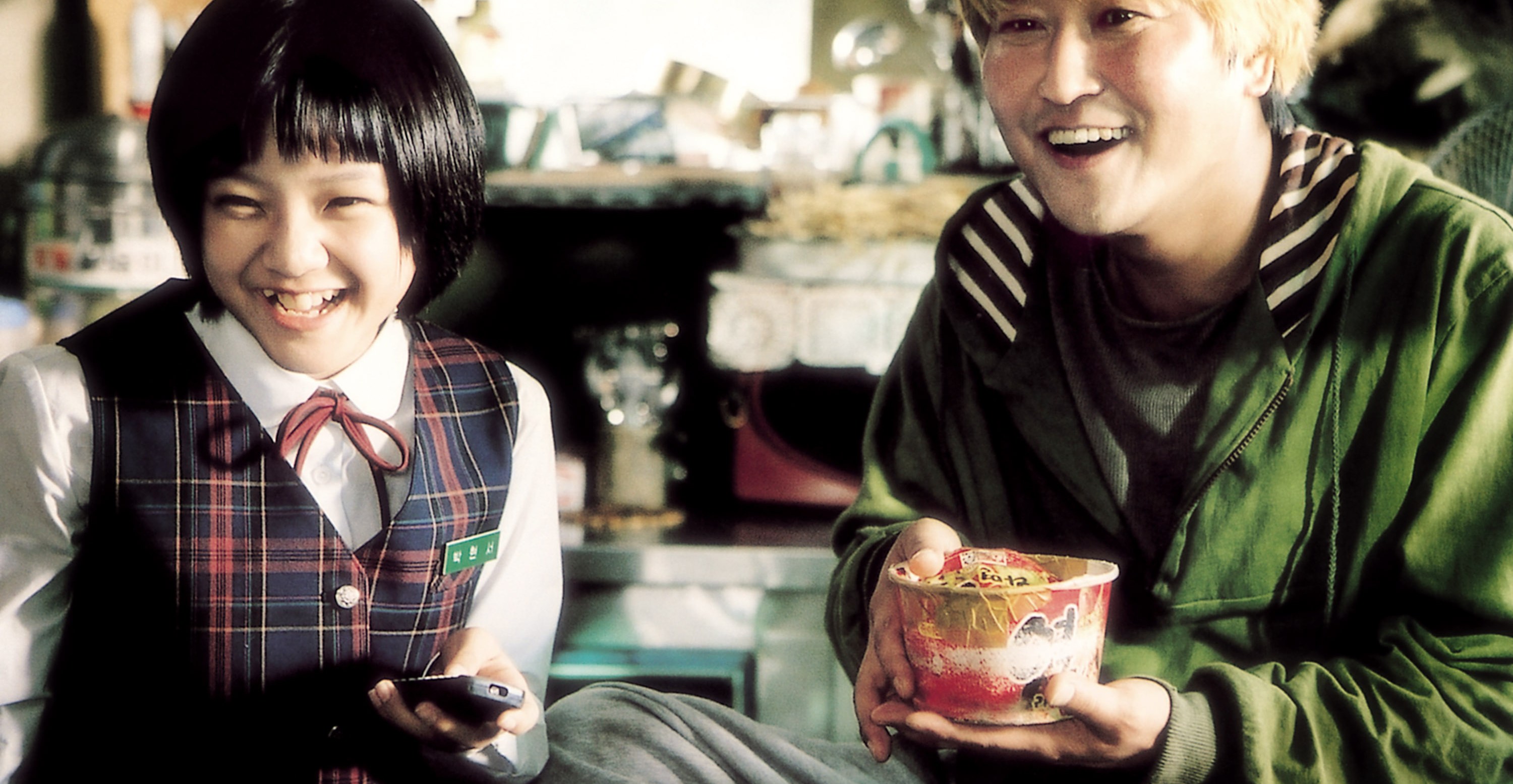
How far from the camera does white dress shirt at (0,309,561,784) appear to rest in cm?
102

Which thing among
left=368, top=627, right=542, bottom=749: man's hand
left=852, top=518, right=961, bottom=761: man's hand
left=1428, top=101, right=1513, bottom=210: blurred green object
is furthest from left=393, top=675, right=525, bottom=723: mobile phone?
left=1428, top=101, right=1513, bottom=210: blurred green object

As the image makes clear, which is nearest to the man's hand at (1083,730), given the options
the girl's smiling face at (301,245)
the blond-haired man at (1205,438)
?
the blond-haired man at (1205,438)

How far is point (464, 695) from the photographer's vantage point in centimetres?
96

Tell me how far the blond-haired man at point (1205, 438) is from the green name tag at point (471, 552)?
0.20m

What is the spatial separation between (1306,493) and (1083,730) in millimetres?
305

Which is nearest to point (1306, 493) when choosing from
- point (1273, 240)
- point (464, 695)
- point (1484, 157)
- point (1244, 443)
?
point (1244, 443)

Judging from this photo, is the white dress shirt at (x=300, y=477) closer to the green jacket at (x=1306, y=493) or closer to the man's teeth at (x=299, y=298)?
the man's teeth at (x=299, y=298)

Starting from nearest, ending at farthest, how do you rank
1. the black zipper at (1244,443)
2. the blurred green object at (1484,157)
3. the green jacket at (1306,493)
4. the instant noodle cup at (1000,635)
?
the instant noodle cup at (1000,635), the green jacket at (1306,493), the black zipper at (1244,443), the blurred green object at (1484,157)

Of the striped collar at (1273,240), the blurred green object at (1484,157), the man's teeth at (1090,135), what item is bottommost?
the striped collar at (1273,240)

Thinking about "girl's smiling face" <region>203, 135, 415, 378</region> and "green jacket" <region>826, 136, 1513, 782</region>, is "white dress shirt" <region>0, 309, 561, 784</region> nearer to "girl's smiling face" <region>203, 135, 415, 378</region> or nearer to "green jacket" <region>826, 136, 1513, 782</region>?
"girl's smiling face" <region>203, 135, 415, 378</region>

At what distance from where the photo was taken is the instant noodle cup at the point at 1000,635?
88cm

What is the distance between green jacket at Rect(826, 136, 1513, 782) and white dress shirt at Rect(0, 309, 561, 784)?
29 cm

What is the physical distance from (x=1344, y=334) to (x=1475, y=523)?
0.58 ft

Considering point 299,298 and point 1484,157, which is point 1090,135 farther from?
point 1484,157
